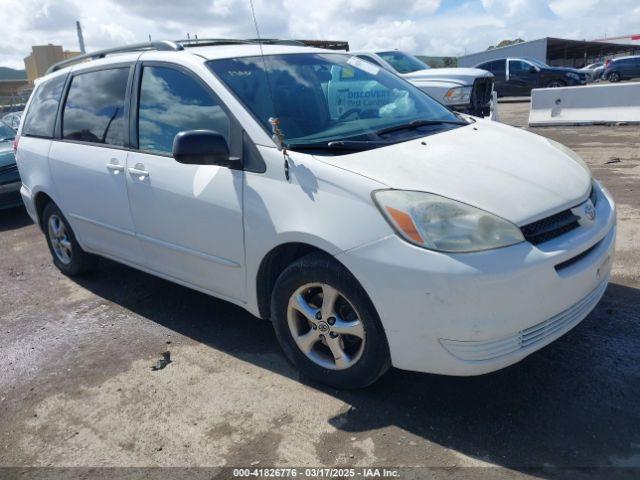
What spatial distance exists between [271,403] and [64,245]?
304 cm

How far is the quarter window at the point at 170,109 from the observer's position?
337 centimetres

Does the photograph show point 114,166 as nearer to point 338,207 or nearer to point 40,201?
point 40,201

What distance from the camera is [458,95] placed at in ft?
32.8

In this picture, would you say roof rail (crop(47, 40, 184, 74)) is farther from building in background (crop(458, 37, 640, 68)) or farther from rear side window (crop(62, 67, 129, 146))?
building in background (crop(458, 37, 640, 68))

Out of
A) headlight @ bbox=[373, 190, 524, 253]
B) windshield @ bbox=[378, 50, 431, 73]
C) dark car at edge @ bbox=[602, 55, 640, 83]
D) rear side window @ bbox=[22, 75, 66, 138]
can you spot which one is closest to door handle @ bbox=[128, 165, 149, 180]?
rear side window @ bbox=[22, 75, 66, 138]

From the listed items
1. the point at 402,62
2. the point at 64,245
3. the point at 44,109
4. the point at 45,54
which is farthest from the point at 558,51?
the point at 64,245

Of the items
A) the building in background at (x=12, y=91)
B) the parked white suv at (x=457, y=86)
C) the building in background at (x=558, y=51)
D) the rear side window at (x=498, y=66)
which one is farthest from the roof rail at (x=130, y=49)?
the building in background at (x=558, y=51)

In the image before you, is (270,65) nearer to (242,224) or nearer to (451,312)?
(242,224)

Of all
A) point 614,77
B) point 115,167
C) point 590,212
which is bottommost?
point 614,77

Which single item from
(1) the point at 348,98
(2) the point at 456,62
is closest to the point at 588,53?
(2) the point at 456,62

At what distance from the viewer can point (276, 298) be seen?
3104 mm

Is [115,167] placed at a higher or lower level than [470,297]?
higher

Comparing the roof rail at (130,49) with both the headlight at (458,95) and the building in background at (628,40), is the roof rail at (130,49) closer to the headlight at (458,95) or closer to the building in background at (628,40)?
the headlight at (458,95)

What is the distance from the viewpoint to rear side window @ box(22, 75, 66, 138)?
4.84m
